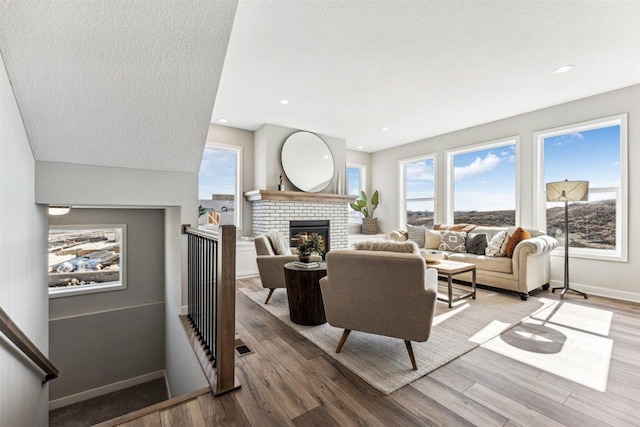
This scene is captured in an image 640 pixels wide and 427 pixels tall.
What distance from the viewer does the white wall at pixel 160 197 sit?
2307mm

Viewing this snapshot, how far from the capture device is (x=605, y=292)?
386 centimetres

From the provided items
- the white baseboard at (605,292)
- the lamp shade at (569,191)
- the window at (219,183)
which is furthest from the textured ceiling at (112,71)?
the white baseboard at (605,292)

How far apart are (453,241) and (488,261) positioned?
2.39 ft

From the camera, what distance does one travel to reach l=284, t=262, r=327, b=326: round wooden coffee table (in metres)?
2.83

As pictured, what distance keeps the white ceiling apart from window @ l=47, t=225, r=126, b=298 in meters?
2.33

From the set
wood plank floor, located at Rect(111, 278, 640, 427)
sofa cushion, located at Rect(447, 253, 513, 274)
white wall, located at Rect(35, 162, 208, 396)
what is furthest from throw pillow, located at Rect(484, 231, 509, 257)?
white wall, located at Rect(35, 162, 208, 396)

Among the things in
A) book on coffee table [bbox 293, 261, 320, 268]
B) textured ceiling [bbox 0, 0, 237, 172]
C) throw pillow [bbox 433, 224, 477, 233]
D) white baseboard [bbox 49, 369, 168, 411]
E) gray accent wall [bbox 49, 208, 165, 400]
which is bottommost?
white baseboard [bbox 49, 369, 168, 411]

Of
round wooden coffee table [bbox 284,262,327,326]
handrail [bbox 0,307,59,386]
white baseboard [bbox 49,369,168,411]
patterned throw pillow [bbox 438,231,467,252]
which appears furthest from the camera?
patterned throw pillow [bbox 438,231,467,252]

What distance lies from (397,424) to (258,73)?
341 cm

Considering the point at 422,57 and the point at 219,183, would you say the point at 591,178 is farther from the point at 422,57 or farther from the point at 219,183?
the point at 219,183

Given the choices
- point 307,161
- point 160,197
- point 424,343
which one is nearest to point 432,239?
point 307,161

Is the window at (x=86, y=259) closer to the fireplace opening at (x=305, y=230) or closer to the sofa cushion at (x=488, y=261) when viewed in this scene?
the fireplace opening at (x=305, y=230)

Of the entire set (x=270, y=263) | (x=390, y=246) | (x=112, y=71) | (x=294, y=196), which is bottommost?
(x=270, y=263)

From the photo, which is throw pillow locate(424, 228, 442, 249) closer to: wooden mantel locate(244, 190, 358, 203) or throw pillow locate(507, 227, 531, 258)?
throw pillow locate(507, 227, 531, 258)
